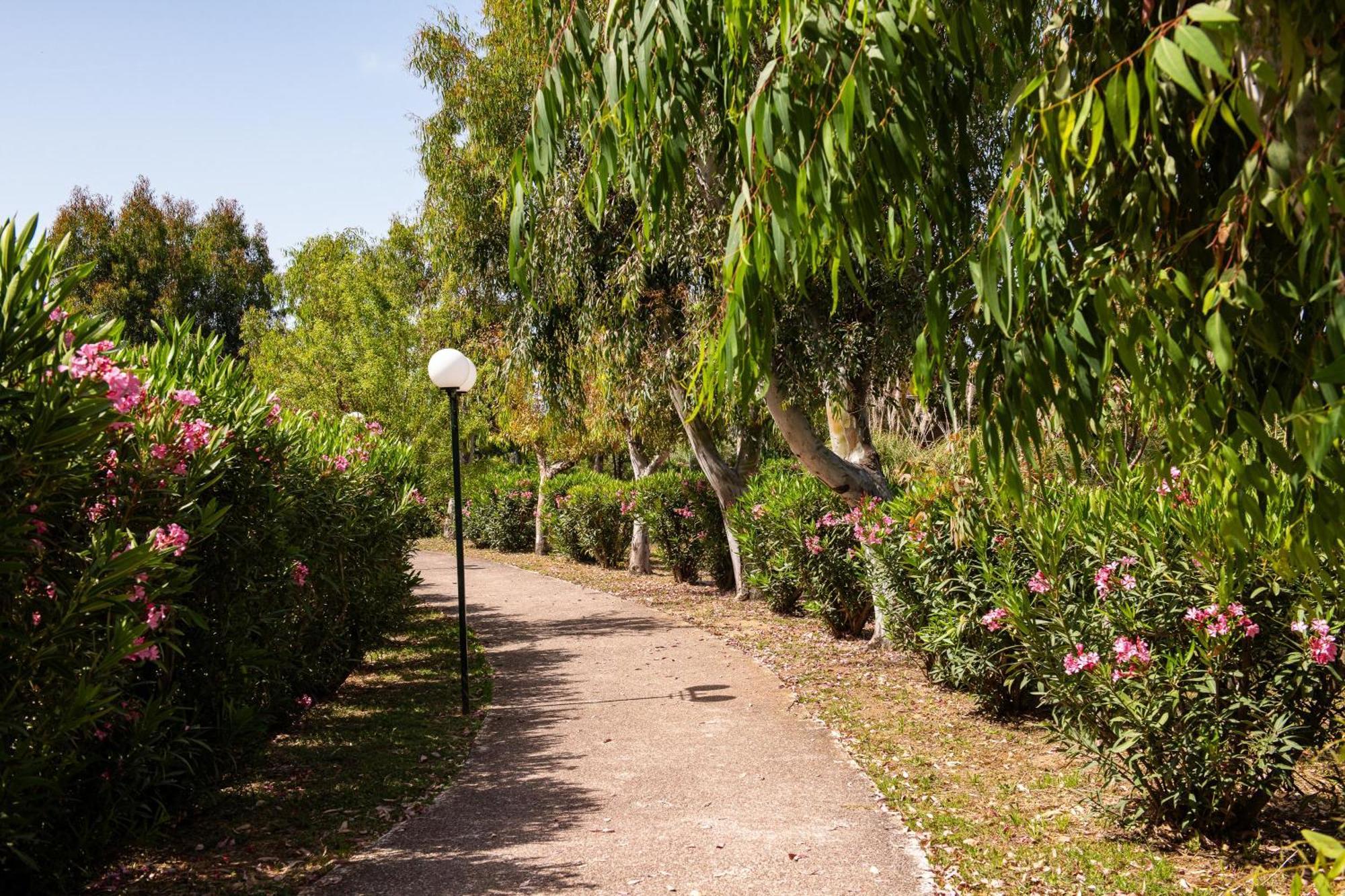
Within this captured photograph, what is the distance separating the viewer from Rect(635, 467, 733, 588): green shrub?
15.7m

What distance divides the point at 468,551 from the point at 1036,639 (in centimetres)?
2169

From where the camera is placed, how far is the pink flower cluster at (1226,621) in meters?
4.38

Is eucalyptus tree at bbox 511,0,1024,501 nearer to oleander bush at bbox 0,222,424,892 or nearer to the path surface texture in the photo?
oleander bush at bbox 0,222,424,892

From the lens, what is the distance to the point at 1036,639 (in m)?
5.39

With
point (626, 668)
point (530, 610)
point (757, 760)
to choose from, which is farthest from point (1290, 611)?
point (530, 610)

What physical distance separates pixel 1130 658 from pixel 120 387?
15.0 feet

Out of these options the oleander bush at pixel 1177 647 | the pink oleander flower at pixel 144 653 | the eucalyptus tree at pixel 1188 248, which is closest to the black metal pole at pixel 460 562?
the pink oleander flower at pixel 144 653

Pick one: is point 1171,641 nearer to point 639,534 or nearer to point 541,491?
point 639,534

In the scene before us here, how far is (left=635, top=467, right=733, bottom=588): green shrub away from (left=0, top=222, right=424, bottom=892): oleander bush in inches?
374

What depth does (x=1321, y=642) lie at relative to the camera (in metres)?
4.23

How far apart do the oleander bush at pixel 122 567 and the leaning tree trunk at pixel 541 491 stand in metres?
15.2

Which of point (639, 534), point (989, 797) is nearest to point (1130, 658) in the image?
point (989, 797)

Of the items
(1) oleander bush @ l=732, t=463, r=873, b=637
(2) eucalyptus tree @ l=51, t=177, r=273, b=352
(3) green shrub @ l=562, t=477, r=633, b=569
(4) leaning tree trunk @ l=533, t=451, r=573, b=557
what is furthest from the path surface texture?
(2) eucalyptus tree @ l=51, t=177, r=273, b=352

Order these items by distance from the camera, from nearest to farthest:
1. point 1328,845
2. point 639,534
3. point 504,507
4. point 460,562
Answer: point 1328,845, point 460,562, point 639,534, point 504,507
